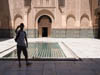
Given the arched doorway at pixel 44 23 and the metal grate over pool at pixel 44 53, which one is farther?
the arched doorway at pixel 44 23

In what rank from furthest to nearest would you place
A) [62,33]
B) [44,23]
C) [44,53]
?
[44,23]
[62,33]
[44,53]

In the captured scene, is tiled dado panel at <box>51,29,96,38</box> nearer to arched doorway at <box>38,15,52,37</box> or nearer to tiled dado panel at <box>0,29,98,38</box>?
tiled dado panel at <box>0,29,98,38</box>

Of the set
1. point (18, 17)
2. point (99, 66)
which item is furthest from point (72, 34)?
point (99, 66)

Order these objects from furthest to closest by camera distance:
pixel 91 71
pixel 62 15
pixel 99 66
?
pixel 62 15 < pixel 99 66 < pixel 91 71

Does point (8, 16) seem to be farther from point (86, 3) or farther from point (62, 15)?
point (86, 3)

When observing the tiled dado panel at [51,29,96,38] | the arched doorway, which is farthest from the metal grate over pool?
the arched doorway

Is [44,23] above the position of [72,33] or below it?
above

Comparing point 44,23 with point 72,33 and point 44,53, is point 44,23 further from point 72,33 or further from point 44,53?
point 44,53

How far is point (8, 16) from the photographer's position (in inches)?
685

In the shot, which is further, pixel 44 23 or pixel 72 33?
pixel 44 23

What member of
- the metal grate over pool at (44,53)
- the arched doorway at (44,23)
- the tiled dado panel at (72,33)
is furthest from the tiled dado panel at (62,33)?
the metal grate over pool at (44,53)

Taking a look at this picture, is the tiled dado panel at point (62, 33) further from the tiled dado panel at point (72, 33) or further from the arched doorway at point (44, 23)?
the arched doorway at point (44, 23)

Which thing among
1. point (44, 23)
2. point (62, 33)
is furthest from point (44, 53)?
point (44, 23)

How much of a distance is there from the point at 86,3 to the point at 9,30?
10.5 m
